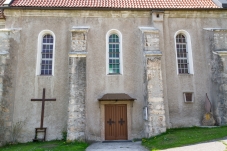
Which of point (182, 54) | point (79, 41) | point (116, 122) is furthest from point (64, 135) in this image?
point (182, 54)

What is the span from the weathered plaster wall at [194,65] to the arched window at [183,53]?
0.94ft

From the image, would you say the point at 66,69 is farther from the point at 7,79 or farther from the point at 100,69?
the point at 7,79

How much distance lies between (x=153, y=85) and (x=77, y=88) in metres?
4.41

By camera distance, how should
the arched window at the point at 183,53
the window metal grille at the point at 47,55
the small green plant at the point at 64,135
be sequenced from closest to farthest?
1. the small green plant at the point at 64,135
2. the window metal grille at the point at 47,55
3. the arched window at the point at 183,53

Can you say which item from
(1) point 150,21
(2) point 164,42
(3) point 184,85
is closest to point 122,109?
(3) point 184,85

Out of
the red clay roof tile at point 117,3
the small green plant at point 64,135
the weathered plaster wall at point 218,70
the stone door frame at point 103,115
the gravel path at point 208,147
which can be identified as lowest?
the small green plant at point 64,135

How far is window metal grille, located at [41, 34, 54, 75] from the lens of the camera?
13.8m

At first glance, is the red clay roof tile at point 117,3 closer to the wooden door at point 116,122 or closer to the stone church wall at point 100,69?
the stone church wall at point 100,69

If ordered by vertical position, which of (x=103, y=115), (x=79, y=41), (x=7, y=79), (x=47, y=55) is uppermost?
(x=79, y=41)

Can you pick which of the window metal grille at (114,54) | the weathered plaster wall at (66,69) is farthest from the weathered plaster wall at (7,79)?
the window metal grille at (114,54)

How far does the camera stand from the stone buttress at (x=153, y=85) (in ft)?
39.1

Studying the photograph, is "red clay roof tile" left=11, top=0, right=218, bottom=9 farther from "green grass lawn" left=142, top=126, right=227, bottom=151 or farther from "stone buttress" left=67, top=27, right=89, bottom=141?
"green grass lawn" left=142, top=126, right=227, bottom=151

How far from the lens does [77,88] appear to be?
12156 mm

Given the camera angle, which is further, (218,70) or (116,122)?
(218,70)
